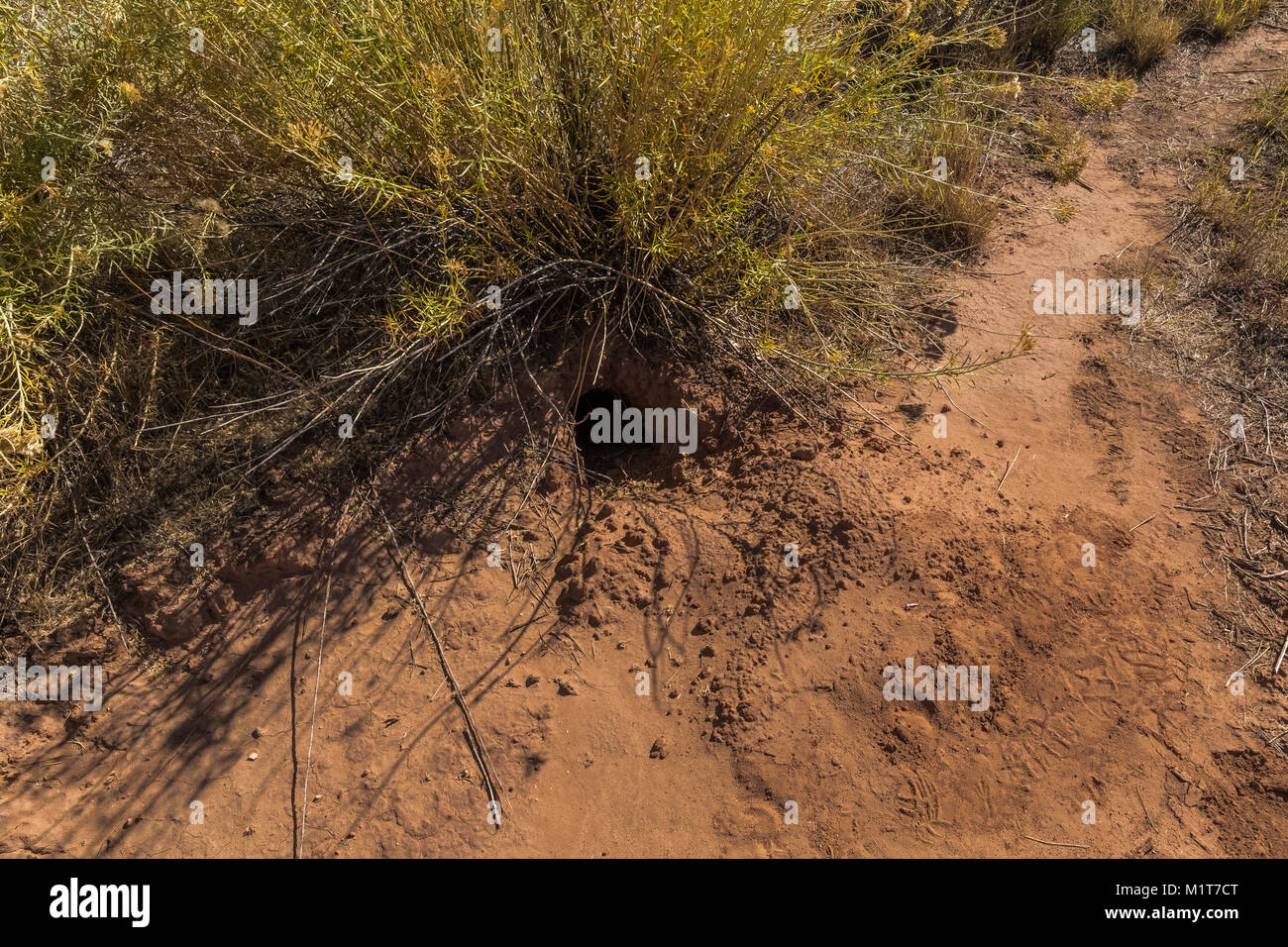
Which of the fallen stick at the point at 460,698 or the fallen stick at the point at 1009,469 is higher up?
the fallen stick at the point at 1009,469

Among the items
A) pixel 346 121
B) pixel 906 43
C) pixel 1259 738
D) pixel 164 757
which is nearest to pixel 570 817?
pixel 164 757

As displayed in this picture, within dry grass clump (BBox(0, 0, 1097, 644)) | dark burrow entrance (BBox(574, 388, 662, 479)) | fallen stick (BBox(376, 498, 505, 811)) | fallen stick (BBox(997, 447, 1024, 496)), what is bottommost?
fallen stick (BBox(376, 498, 505, 811))

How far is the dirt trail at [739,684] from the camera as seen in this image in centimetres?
247

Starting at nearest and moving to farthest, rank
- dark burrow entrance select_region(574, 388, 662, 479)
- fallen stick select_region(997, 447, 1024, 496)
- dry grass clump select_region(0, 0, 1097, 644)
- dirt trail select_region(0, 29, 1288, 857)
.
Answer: dirt trail select_region(0, 29, 1288, 857)
dry grass clump select_region(0, 0, 1097, 644)
fallen stick select_region(997, 447, 1024, 496)
dark burrow entrance select_region(574, 388, 662, 479)

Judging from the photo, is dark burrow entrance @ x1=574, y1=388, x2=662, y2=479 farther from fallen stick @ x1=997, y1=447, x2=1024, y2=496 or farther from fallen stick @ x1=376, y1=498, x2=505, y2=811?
fallen stick @ x1=997, y1=447, x2=1024, y2=496

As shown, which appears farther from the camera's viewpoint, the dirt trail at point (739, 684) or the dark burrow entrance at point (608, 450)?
the dark burrow entrance at point (608, 450)

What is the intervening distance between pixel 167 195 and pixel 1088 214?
4.18 m

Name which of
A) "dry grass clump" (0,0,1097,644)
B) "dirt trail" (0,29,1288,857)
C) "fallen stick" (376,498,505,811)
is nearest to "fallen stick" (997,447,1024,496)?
"dirt trail" (0,29,1288,857)

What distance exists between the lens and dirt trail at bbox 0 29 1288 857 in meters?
2.47

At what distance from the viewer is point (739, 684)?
2.66m

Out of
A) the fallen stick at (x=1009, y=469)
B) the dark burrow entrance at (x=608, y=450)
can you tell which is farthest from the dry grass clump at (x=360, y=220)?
the fallen stick at (x=1009, y=469)

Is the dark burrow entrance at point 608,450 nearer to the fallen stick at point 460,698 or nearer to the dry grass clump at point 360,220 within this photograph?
the dry grass clump at point 360,220

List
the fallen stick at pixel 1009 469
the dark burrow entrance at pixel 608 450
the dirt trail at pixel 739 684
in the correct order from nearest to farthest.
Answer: the dirt trail at pixel 739 684 < the fallen stick at pixel 1009 469 < the dark burrow entrance at pixel 608 450

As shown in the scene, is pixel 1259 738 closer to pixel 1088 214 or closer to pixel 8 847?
pixel 1088 214
